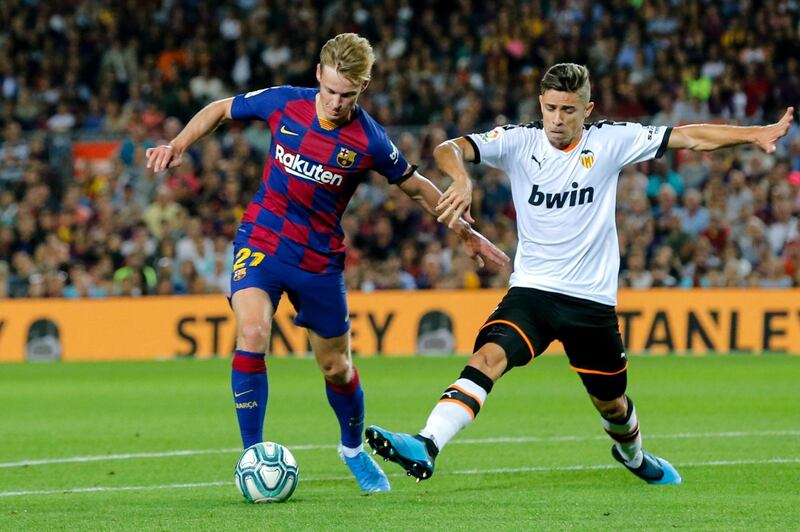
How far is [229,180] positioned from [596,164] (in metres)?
15.3

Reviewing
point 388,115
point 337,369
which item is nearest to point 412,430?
point 337,369

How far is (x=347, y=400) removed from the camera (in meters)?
8.69

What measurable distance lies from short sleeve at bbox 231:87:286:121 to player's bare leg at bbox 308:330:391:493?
131cm

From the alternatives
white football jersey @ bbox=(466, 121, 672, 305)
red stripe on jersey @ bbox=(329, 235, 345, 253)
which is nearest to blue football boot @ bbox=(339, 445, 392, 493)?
red stripe on jersey @ bbox=(329, 235, 345, 253)

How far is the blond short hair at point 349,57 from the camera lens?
7746 mm

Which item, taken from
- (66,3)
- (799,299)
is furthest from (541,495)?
(66,3)

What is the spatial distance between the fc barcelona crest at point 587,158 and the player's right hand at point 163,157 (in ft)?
7.37

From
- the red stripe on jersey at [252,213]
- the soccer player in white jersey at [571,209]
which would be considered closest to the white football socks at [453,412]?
the soccer player in white jersey at [571,209]

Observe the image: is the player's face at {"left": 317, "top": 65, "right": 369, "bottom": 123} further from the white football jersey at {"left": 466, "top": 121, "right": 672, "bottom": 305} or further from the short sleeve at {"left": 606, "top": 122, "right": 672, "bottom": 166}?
the short sleeve at {"left": 606, "top": 122, "right": 672, "bottom": 166}

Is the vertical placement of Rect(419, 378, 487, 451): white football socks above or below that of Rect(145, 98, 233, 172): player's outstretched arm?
below

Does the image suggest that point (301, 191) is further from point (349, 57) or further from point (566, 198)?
point (566, 198)

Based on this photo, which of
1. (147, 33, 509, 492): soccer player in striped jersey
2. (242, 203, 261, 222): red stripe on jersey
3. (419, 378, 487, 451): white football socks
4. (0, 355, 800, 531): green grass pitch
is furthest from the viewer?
(242, 203, 261, 222): red stripe on jersey

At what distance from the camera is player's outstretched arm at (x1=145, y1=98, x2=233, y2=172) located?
26.3ft

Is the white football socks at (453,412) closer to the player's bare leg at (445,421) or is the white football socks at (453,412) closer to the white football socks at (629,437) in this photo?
the player's bare leg at (445,421)
